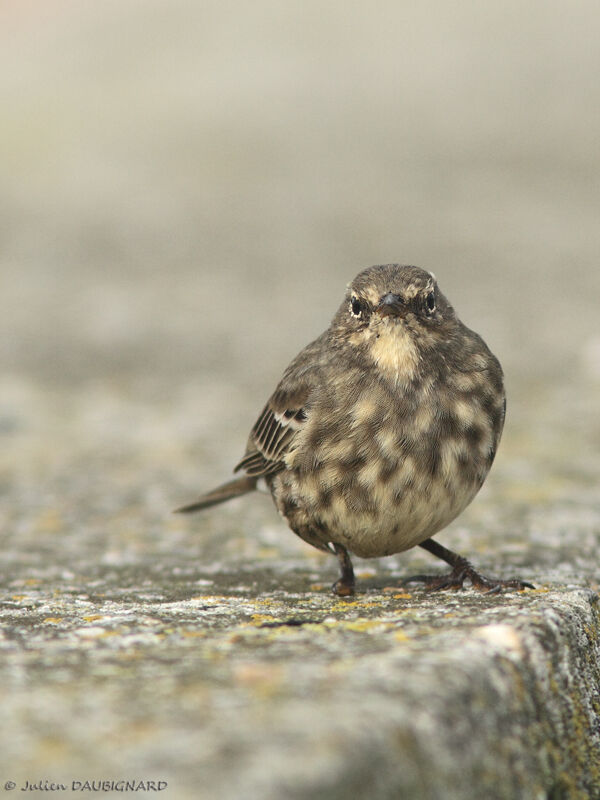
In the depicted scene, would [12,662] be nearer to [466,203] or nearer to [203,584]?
[203,584]

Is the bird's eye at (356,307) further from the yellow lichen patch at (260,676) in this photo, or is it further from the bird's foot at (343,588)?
the yellow lichen patch at (260,676)

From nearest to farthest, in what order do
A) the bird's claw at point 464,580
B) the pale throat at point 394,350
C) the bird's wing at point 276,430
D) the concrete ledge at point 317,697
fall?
1. the concrete ledge at point 317,697
2. the bird's claw at point 464,580
3. the pale throat at point 394,350
4. the bird's wing at point 276,430

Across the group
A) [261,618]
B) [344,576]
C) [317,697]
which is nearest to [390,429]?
[344,576]

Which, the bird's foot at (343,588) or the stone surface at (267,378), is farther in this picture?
the bird's foot at (343,588)

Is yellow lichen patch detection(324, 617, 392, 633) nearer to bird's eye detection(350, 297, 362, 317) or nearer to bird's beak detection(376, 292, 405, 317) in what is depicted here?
bird's beak detection(376, 292, 405, 317)

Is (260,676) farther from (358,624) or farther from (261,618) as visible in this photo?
(261,618)

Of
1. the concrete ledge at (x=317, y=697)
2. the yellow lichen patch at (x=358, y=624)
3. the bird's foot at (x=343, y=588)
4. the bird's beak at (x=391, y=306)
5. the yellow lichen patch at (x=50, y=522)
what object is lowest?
the concrete ledge at (x=317, y=697)

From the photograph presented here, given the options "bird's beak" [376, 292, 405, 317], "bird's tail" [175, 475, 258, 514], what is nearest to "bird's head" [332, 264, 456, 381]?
"bird's beak" [376, 292, 405, 317]

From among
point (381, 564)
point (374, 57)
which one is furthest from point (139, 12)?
point (381, 564)

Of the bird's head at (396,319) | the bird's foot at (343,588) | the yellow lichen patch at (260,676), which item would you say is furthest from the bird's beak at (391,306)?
the yellow lichen patch at (260,676)
